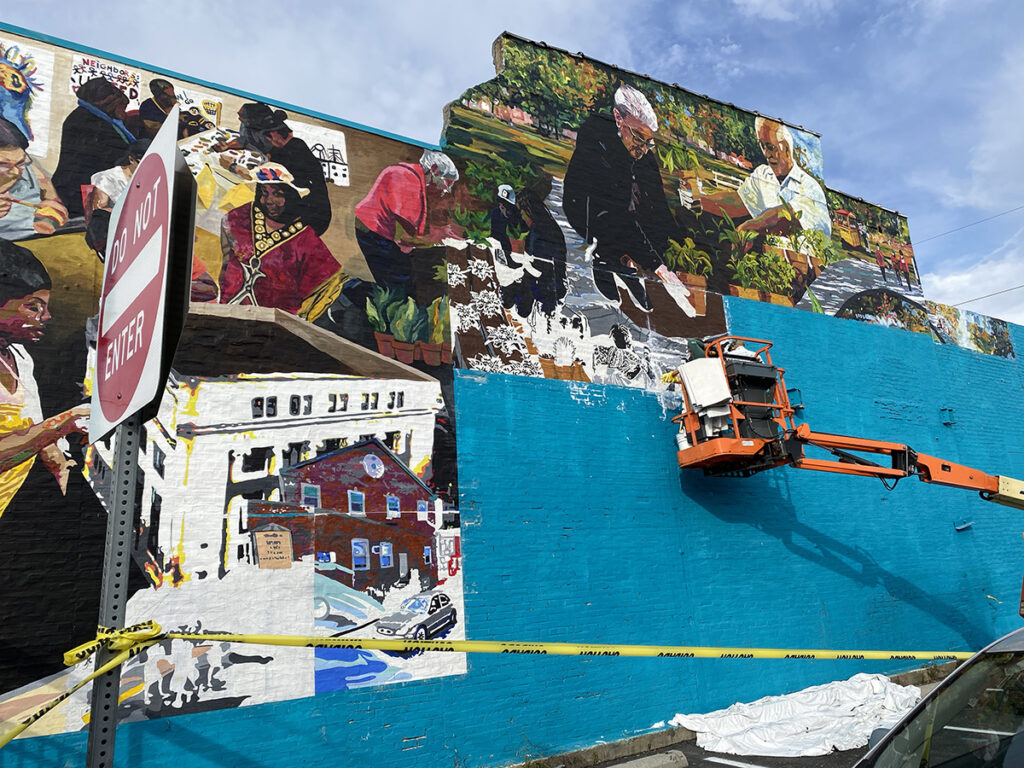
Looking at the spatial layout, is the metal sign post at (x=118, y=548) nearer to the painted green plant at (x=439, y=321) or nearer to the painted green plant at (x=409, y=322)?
the painted green plant at (x=409, y=322)

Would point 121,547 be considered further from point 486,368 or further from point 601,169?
point 601,169

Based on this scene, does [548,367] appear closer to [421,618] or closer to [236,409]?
[421,618]

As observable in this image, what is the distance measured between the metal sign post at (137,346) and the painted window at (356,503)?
5300 mm

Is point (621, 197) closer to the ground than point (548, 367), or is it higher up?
higher up

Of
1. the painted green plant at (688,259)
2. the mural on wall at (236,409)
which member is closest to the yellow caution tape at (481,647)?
the mural on wall at (236,409)

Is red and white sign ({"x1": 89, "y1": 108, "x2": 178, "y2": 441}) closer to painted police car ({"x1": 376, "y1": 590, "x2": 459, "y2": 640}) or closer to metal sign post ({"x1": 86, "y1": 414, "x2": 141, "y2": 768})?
metal sign post ({"x1": 86, "y1": 414, "x2": 141, "y2": 768})

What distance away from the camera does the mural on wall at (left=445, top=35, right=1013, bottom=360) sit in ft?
32.5

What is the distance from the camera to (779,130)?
13.8 metres

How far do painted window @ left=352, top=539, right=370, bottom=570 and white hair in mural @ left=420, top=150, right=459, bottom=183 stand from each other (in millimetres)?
4706

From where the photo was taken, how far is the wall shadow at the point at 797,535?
10469mm

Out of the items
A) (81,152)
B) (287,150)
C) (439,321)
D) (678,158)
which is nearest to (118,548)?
(81,152)

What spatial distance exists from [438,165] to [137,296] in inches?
299

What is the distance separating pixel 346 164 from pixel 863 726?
31.3 ft

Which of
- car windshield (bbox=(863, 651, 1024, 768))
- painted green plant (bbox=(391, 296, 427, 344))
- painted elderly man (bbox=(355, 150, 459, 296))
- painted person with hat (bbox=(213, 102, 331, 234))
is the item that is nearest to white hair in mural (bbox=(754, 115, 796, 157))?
painted elderly man (bbox=(355, 150, 459, 296))
